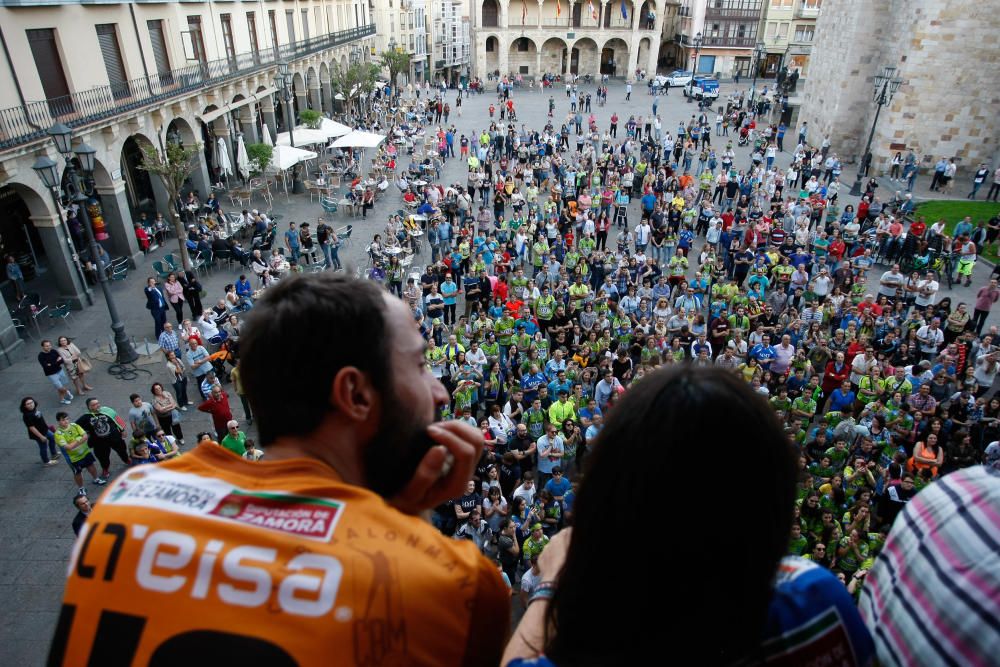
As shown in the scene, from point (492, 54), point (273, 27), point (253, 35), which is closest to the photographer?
point (253, 35)

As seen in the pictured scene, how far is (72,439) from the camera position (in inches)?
371

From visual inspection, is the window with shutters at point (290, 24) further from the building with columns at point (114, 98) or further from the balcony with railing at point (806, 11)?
the balcony with railing at point (806, 11)

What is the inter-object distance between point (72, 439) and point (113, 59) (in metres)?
15.4

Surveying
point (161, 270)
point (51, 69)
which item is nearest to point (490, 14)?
point (51, 69)

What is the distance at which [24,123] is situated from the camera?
50.2 feet

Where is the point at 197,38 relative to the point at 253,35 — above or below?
above

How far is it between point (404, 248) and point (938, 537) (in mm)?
17916

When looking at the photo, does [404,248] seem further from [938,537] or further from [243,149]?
[938,537]

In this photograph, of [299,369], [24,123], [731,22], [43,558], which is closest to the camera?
[299,369]

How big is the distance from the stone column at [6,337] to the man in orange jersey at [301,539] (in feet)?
52.9

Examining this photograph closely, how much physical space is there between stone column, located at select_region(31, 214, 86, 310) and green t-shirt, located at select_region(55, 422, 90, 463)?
324 inches

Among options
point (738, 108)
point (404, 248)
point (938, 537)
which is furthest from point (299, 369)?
point (738, 108)

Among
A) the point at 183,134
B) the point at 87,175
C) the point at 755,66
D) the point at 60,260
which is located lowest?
the point at 60,260

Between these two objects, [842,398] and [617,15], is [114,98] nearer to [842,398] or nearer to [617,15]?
[842,398]
